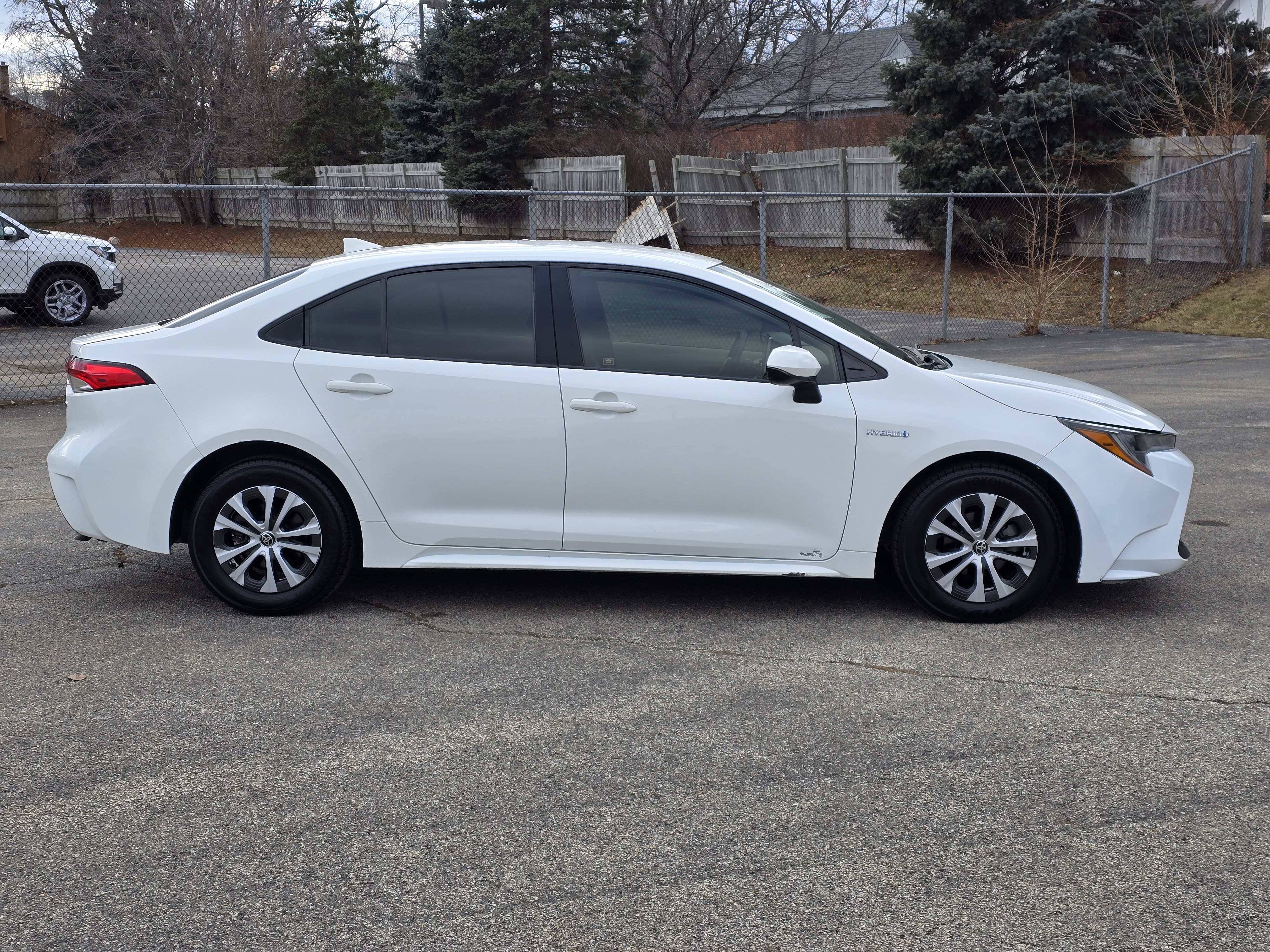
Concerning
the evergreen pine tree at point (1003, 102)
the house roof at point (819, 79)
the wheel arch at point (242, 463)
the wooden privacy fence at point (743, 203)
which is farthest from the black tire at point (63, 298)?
the house roof at point (819, 79)

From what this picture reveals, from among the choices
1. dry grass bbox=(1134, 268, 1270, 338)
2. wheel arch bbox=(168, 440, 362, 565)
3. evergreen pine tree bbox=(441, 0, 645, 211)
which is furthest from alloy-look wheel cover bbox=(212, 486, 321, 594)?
evergreen pine tree bbox=(441, 0, 645, 211)

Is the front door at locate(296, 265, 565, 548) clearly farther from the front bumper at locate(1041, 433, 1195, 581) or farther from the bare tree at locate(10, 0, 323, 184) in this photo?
the bare tree at locate(10, 0, 323, 184)

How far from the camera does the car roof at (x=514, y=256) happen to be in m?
5.34

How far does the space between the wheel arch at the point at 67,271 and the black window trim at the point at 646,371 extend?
13064 millimetres

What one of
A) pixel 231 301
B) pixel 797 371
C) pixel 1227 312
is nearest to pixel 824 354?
pixel 797 371

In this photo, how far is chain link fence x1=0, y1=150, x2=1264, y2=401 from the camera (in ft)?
47.4

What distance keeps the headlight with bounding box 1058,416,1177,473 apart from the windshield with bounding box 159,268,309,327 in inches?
134

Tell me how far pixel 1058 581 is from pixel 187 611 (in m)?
3.98

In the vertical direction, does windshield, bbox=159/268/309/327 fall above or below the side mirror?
above

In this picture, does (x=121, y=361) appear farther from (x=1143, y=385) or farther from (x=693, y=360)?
(x=1143, y=385)

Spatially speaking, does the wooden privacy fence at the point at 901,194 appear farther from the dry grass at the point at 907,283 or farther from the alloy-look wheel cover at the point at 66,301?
the alloy-look wheel cover at the point at 66,301

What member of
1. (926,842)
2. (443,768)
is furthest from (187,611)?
(926,842)

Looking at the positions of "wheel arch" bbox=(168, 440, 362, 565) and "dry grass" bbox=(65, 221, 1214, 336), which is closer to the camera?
"wheel arch" bbox=(168, 440, 362, 565)

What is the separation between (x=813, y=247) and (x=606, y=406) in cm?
2196
